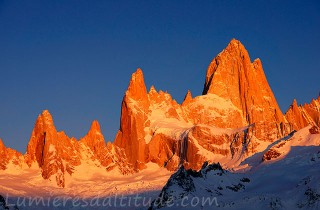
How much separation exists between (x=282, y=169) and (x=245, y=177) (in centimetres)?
1026

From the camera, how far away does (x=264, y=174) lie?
19100 cm

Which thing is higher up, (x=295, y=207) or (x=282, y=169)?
(x=282, y=169)

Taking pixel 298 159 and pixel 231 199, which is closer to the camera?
pixel 231 199

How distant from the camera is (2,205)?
138 meters

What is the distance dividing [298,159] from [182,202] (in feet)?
205

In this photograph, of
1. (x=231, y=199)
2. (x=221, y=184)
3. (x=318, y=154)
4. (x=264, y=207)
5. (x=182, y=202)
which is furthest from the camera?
(x=318, y=154)

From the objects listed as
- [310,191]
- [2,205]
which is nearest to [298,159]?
[310,191]

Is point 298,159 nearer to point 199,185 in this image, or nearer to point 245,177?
point 245,177

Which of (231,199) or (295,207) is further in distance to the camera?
(231,199)

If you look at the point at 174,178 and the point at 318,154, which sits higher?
the point at 318,154

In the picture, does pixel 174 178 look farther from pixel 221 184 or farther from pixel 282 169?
pixel 282 169

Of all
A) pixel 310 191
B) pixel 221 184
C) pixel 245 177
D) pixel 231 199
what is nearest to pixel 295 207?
pixel 310 191

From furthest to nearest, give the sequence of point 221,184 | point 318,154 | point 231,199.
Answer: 1. point 318,154
2. point 221,184
3. point 231,199

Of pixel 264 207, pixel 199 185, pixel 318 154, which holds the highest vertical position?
pixel 318 154
